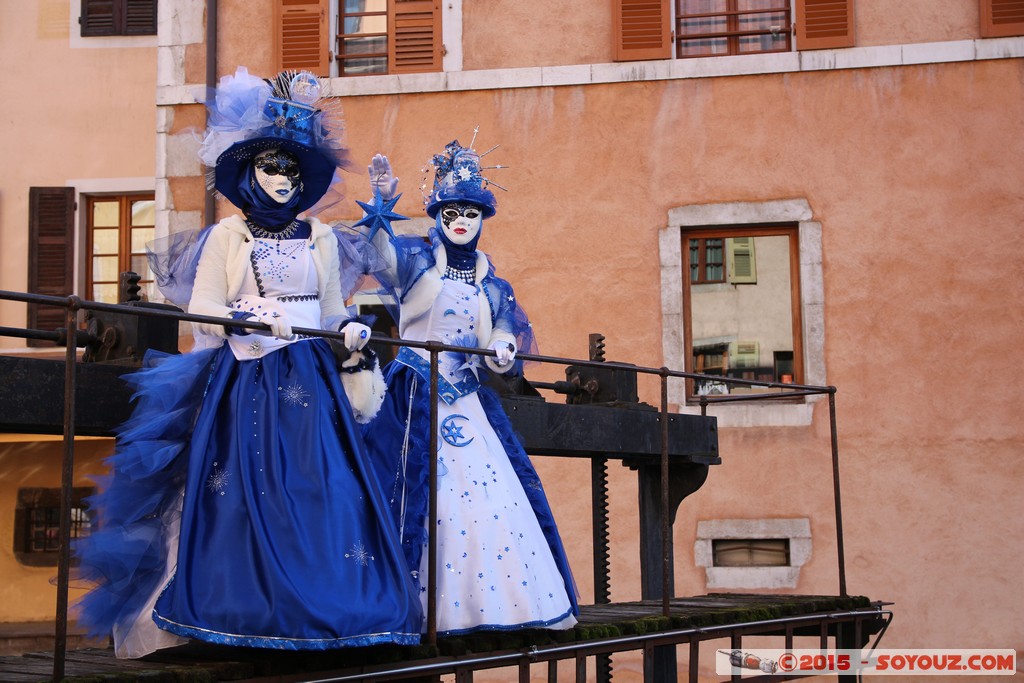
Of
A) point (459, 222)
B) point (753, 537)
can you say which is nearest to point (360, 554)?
point (459, 222)

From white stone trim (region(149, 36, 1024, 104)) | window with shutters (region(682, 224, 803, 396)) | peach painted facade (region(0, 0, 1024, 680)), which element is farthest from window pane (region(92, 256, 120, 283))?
window with shutters (region(682, 224, 803, 396))

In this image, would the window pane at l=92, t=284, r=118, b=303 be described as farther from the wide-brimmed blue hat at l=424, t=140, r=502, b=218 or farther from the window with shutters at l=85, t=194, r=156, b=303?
the wide-brimmed blue hat at l=424, t=140, r=502, b=218

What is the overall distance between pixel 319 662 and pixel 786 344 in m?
7.53

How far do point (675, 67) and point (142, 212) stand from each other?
5124 mm

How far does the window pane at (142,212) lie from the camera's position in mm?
12766

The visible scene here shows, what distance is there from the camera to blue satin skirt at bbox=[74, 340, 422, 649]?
3.84m

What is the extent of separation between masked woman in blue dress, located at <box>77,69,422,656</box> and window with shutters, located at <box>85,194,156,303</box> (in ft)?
28.3

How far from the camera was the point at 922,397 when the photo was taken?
10508mm

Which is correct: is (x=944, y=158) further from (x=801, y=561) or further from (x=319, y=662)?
(x=319, y=662)

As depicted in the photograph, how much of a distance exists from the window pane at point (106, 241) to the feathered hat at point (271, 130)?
862 cm

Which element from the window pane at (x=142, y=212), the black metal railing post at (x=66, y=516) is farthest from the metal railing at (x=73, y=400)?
the window pane at (x=142, y=212)

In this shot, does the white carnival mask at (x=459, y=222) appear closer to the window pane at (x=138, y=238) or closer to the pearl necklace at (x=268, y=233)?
the pearl necklace at (x=268, y=233)

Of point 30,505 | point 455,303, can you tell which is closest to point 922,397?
point 455,303

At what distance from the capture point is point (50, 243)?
12680 millimetres
